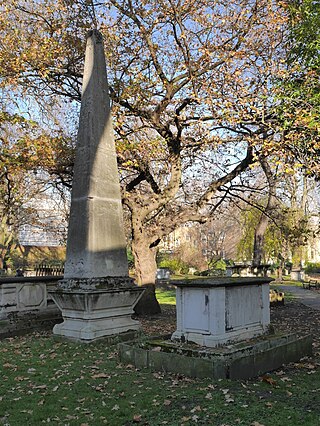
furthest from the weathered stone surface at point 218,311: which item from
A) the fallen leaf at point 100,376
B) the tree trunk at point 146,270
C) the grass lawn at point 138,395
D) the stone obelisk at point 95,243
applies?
the tree trunk at point 146,270

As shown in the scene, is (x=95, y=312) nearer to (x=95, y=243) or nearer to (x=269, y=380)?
(x=95, y=243)

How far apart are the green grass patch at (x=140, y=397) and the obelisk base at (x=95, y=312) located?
1609 millimetres

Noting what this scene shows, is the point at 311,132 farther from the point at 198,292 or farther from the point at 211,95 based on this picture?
the point at 198,292

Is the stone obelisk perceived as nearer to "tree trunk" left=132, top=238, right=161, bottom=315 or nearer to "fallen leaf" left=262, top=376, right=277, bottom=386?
"fallen leaf" left=262, top=376, right=277, bottom=386

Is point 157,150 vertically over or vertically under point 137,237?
over

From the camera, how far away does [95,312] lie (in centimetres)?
892

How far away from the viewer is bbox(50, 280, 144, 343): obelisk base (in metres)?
8.76

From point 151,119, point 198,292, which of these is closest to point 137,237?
point 151,119

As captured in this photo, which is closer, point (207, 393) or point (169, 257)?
point (207, 393)

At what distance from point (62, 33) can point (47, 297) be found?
7263 mm

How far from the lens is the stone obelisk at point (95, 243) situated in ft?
29.3

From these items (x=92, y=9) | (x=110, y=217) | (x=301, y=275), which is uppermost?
(x=92, y=9)

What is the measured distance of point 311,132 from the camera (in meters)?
9.76

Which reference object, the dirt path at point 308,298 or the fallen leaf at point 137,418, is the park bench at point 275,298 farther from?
the fallen leaf at point 137,418
